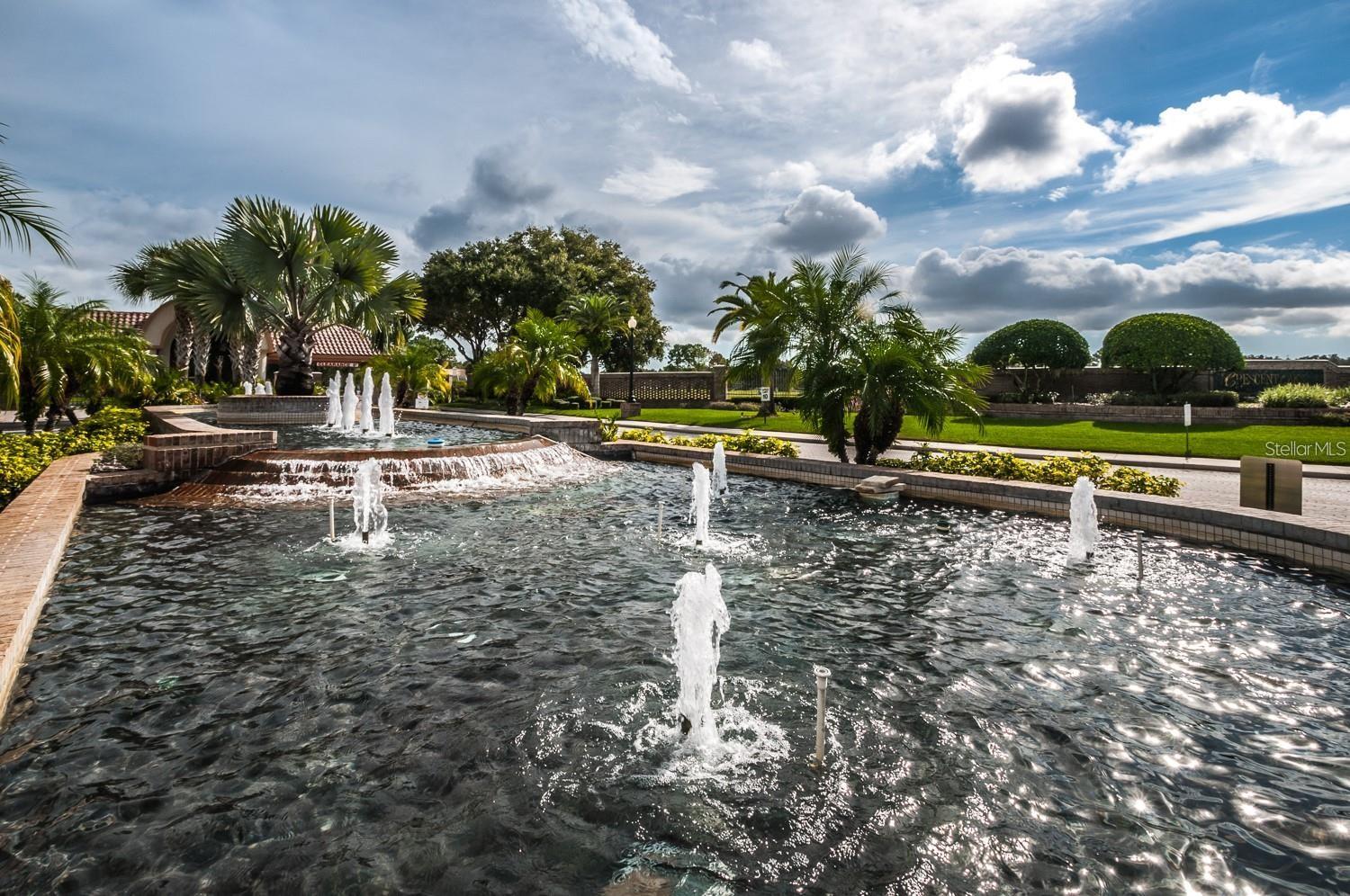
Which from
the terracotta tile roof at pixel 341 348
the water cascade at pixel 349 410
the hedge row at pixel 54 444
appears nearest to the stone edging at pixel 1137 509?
the hedge row at pixel 54 444

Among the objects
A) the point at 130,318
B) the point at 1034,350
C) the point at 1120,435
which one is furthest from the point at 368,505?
the point at 130,318

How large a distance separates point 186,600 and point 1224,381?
3571cm

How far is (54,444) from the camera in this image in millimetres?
11758

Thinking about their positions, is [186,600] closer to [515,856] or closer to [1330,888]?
[515,856]

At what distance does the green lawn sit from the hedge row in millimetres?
11943

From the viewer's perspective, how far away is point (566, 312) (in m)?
38.9

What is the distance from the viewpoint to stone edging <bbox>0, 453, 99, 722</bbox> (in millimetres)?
4023

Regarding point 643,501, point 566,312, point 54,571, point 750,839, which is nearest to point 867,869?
point 750,839

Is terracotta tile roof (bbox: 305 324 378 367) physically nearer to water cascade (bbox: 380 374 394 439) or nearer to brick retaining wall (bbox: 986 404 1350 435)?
water cascade (bbox: 380 374 394 439)

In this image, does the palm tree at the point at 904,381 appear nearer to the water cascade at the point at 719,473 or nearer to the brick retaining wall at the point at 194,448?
the water cascade at the point at 719,473

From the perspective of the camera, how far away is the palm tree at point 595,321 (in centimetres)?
3697

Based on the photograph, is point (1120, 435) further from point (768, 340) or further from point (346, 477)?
point (346, 477)

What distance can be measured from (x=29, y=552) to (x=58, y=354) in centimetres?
1386

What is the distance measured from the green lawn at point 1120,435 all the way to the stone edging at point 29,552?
426 inches
